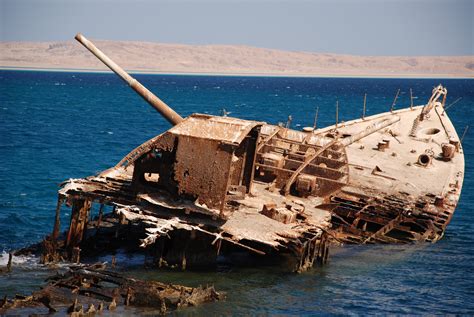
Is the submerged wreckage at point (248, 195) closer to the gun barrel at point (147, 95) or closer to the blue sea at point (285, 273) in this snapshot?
the gun barrel at point (147, 95)

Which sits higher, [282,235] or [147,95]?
[147,95]

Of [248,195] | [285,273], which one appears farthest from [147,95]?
[285,273]

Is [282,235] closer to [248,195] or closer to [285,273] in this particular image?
[285,273]

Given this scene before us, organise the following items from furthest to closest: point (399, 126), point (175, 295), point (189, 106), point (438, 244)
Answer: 1. point (189, 106)
2. point (399, 126)
3. point (438, 244)
4. point (175, 295)

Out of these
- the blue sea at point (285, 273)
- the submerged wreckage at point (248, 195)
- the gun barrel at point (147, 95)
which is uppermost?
the gun barrel at point (147, 95)

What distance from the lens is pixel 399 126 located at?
48438mm

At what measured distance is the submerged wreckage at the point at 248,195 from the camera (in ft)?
80.8

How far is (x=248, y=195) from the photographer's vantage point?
2958 cm

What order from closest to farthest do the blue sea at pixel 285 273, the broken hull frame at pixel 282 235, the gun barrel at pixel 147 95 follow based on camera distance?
the blue sea at pixel 285 273
the broken hull frame at pixel 282 235
the gun barrel at pixel 147 95

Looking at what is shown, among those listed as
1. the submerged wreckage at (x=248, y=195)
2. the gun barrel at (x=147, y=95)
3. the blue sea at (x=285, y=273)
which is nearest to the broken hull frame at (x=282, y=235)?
the submerged wreckage at (x=248, y=195)

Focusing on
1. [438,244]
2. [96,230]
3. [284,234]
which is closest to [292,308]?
[284,234]

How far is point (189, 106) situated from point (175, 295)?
299ft

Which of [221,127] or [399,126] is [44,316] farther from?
[399,126]

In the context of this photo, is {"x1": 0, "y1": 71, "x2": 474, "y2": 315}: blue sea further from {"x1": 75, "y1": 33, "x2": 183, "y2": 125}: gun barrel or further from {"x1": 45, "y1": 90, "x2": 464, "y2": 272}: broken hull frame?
{"x1": 75, "y1": 33, "x2": 183, "y2": 125}: gun barrel
